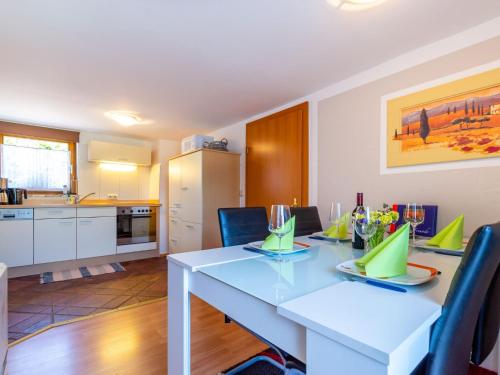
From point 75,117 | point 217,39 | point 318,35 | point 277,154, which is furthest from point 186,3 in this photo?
point 75,117

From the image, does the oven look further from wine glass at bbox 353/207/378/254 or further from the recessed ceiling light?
wine glass at bbox 353/207/378/254

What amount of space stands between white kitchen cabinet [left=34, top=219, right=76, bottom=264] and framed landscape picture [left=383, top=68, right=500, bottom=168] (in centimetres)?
394

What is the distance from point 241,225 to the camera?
1.62 metres

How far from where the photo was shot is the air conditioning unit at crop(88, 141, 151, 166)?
4.09 m

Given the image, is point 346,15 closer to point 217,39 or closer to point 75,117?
point 217,39

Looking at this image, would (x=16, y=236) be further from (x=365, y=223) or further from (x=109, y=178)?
(x=365, y=223)

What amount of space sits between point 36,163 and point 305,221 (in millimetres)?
4171

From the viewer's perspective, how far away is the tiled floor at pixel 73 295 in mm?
2127

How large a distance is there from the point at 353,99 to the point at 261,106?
1.12 m

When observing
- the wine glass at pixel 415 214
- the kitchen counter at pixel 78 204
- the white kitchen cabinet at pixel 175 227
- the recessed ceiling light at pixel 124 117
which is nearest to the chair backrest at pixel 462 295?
the wine glass at pixel 415 214

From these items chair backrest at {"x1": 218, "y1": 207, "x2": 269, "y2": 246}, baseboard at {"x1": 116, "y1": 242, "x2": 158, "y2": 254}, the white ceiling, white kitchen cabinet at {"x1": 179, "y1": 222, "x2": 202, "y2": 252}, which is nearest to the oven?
baseboard at {"x1": 116, "y1": 242, "x2": 158, "y2": 254}

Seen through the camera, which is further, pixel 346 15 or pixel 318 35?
pixel 318 35

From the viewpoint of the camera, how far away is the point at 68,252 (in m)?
3.49

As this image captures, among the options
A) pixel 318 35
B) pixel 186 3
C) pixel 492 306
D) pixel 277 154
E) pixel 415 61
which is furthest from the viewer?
pixel 277 154
